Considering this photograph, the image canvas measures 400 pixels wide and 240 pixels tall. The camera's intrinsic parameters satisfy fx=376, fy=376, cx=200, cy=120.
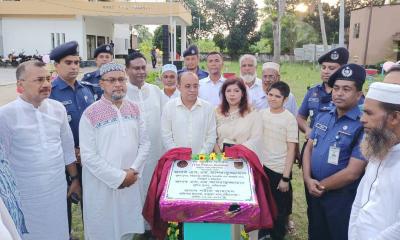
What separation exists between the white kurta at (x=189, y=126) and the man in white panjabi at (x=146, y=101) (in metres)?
0.50

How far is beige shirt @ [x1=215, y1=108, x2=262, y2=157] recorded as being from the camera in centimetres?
381

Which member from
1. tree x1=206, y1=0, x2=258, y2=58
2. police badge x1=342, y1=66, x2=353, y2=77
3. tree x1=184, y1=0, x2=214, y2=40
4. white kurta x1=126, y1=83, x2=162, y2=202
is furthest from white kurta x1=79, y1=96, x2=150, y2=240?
tree x1=184, y1=0, x2=214, y2=40

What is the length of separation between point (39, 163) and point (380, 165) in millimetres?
2753

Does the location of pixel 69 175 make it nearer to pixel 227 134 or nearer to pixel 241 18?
pixel 227 134

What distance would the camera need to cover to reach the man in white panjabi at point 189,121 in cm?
393

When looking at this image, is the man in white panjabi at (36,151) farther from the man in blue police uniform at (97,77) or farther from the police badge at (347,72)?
the police badge at (347,72)

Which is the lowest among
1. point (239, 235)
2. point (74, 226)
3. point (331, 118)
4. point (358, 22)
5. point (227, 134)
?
point (74, 226)

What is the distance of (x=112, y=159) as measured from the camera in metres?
3.69

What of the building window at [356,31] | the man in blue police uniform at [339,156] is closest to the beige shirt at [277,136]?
the man in blue police uniform at [339,156]

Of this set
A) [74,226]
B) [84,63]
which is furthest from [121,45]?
[74,226]

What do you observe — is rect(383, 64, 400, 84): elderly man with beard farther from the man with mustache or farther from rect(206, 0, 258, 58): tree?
rect(206, 0, 258, 58): tree

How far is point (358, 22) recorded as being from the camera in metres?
31.6

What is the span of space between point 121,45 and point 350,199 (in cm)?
3825

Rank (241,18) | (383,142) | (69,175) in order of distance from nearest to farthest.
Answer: (383,142) → (69,175) → (241,18)
